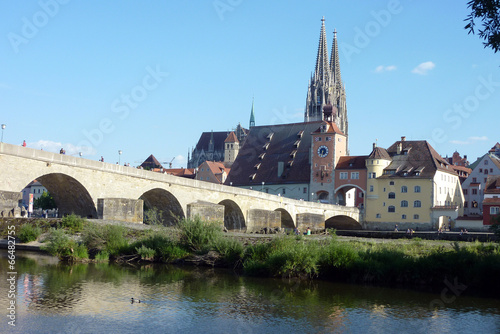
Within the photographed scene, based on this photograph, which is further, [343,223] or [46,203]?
[46,203]

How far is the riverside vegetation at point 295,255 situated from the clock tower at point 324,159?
55235 millimetres

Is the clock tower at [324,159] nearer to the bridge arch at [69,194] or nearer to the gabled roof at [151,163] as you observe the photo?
the bridge arch at [69,194]

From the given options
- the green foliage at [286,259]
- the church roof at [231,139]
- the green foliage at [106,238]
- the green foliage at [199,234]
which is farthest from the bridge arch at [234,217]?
the church roof at [231,139]

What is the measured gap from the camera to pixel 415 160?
3049 inches

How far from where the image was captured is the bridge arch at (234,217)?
4950 centimetres

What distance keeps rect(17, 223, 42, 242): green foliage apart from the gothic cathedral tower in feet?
369

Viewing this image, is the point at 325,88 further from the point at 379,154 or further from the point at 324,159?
the point at 379,154

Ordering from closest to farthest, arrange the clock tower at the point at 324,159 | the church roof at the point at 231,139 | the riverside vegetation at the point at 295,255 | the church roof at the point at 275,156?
the riverside vegetation at the point at 295,255, the clock tower at the point at 324,159, the church roof at the point at 275,156, the church roof at the point at 231,139

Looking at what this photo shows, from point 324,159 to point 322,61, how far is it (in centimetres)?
6573

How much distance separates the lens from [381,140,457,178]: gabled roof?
75.4m

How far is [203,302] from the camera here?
56.3ft

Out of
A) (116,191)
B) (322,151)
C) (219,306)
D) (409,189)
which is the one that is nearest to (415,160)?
(409,189)

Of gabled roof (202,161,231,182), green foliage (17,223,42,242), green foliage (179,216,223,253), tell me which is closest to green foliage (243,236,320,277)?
green foliage (179,216,223,253)

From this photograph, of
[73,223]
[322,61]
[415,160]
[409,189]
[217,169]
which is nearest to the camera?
[73,223]
